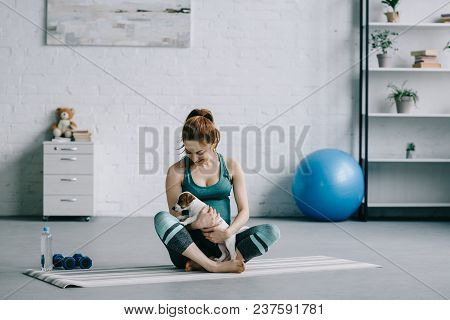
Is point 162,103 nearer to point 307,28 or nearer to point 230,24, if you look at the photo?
point 230,24

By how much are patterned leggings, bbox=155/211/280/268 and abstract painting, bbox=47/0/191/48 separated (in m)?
3.21

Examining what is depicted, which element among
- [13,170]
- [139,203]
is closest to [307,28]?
[139,203]

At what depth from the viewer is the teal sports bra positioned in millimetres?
3664

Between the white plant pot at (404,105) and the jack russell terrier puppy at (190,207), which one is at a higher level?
the white plant pot at (404,105)

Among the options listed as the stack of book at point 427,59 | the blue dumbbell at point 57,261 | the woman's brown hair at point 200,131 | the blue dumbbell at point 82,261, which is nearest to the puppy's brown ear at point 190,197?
the woman's brown hair at point 200,131

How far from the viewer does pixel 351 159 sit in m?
6.14

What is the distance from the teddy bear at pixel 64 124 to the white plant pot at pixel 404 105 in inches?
111

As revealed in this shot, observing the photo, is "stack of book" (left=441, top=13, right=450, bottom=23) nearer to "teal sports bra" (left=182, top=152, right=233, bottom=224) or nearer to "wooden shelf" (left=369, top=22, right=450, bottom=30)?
"wooden shelf" (left=369, top=22, right=450, bottom=30)

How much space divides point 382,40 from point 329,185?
1448mm

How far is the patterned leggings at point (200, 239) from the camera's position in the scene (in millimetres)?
3502

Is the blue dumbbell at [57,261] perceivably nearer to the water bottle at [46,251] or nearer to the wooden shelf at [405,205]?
the water bottle at [46,251]

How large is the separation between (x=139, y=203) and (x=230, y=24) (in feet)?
5.87
